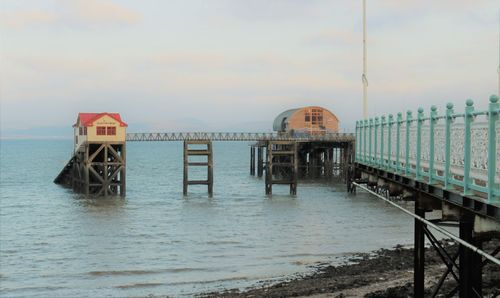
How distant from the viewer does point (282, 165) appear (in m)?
52.2

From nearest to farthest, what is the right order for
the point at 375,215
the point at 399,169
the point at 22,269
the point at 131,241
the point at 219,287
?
1. the point at 399,169
2. the point at 219,287
3. the point at 22,269
4. the point at 131,241
5. the point at 375,215

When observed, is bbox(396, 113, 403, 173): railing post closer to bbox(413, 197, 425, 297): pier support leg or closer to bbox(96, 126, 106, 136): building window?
bbox(413, 197, 425, 297): pier support leg

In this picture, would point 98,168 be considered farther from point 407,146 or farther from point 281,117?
point 407,146

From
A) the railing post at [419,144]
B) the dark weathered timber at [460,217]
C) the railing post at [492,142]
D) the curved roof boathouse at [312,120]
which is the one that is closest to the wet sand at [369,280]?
the dark weathered timber at [460,217]

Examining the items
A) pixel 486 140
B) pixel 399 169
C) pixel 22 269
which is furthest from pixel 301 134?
pixel 486 140

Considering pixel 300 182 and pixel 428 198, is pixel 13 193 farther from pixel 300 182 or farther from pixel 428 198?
pixel 428 198

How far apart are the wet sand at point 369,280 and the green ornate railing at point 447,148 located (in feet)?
10.9

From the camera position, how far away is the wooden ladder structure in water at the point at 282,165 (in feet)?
164

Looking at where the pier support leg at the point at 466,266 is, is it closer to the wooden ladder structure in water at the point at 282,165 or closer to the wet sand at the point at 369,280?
the wet sand at the point at 369,280

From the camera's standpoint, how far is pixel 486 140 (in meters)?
8.12

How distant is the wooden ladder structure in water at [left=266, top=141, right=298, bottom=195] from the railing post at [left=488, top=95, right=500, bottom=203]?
4084 cm

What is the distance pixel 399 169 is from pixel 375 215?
25.9 m

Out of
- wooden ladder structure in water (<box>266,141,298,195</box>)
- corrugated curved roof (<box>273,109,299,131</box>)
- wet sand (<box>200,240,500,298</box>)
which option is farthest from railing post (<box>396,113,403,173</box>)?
corrugated curved roof (<box>273,109,299,131</box>)

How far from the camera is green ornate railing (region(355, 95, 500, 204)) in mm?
7926
